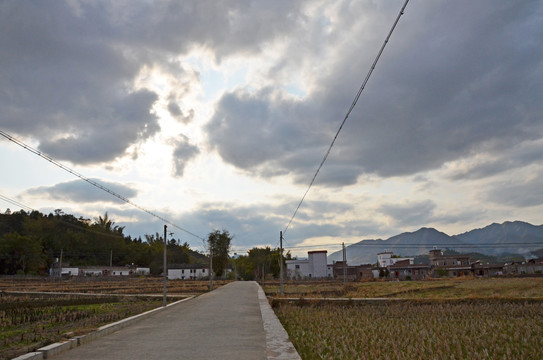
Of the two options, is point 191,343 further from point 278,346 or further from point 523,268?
point 523,268

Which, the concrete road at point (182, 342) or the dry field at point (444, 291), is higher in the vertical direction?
the concrete road at point (182, 342)

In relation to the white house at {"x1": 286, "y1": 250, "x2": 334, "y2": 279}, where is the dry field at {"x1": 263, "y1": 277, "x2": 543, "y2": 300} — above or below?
below

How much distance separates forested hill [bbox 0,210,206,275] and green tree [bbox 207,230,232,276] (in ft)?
100

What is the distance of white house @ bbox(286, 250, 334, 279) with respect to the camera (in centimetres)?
10156

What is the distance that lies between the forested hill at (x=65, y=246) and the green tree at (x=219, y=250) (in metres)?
30.6

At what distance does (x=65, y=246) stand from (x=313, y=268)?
71685 millimetres

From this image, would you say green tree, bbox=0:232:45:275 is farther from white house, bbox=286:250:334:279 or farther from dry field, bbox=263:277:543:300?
dry field, bbox=263:277:543:300

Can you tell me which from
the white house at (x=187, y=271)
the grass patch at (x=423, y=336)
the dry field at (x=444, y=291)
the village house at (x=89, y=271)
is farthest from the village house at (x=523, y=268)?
the village house at (x=89, y=271)

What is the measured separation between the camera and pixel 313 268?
102 meters

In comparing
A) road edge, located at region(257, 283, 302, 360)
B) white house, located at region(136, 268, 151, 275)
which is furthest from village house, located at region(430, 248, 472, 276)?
white house, located at region(136, 268, 151, 275)

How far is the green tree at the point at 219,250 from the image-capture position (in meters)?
103

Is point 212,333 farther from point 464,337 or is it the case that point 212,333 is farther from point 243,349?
point 464,337

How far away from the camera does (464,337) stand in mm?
11633

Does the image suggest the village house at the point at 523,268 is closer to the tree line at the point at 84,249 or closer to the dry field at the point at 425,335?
the tree line at the point at 84,249
